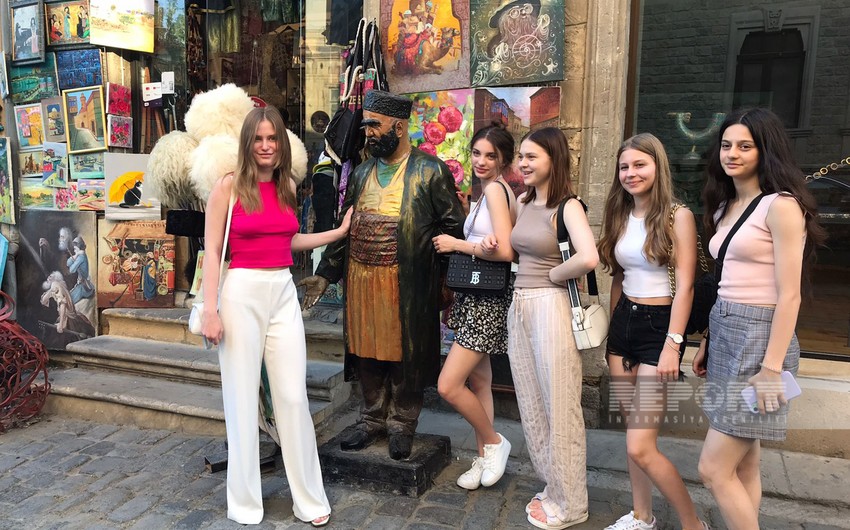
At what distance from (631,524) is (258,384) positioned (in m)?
1.87

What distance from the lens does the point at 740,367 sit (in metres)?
2.25

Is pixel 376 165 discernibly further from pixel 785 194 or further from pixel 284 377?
pixel 785 194

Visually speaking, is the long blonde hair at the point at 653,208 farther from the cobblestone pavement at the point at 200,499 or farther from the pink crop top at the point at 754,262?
the cobblestone pavement at the point at 200,499

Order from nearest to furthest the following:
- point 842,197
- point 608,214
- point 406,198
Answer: point 608,214
point 406,198
point 842,197

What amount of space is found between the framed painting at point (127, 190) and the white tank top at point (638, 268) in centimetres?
429

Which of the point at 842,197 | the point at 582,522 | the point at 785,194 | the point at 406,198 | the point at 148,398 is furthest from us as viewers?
the point at 148,398

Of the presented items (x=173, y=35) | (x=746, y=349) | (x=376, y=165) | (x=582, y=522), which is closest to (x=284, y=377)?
(x=376, y=165)

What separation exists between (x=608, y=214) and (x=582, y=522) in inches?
59.4

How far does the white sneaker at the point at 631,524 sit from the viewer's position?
9.34 feet

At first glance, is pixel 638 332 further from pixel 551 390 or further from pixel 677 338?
pixel 551 390

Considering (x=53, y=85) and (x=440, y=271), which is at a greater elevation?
(x=53, y=85)

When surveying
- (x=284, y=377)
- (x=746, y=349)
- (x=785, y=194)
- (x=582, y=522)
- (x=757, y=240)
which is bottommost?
(x=582, y=522)

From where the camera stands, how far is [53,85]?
5.61m

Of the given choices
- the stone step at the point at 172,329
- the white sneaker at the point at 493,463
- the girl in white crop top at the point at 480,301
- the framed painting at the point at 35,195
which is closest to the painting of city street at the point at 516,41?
the girl in white crop top at the point at 480,301
